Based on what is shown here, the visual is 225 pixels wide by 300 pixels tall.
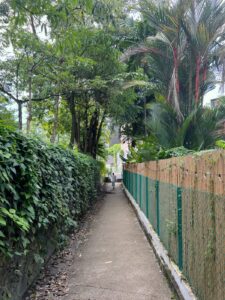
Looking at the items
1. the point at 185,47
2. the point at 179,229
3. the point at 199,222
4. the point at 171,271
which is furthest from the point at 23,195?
the point at 185,47

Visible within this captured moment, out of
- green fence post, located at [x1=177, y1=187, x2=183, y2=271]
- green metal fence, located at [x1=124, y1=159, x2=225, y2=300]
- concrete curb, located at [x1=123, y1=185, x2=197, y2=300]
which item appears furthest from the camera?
green fence post, located at [x1=177, y1=187, x2=183, y2=271]

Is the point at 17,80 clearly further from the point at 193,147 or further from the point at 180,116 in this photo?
the point at 193,147

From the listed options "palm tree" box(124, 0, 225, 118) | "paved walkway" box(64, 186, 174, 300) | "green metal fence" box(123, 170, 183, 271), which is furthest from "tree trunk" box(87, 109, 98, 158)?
"green metal fence" box(123, 170, 183, 271)

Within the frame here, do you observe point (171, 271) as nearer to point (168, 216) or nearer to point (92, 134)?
point (168, 216)

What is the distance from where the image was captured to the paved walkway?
13.6ft

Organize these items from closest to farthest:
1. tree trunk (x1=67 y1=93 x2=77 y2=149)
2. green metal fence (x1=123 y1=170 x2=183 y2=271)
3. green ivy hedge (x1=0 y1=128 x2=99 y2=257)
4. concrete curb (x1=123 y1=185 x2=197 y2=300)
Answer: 1. green ivy hedge (x1=0 y1=128 x2=99 y2=257)
2. concrete curb (x1=123 y1=185 x2=197 y2=300)
3. green metal fence (x1=123 y1=170 x2=183 y2=271)
4. tree trunk (x1=67 y1=93 x2=77 y2=149)

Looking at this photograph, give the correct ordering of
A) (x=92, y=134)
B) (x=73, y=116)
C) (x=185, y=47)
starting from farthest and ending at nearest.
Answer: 1. (x=92, y=134)
2. (x=73, y=116)
3. (x=185, y=47)

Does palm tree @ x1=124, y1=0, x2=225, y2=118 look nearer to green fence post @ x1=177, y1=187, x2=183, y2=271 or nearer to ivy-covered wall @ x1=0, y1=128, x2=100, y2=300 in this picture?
green fence post @ x1=177, y1=187, x2=183, y2=271

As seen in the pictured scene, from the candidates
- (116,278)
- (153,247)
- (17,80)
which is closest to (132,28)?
(17,80)

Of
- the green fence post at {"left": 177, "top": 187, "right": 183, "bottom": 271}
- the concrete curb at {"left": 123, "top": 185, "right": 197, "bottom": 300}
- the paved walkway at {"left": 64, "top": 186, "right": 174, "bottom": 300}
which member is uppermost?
the green fence post at {"left": 177, "top": 187, "right": 183, "bottom": 271}

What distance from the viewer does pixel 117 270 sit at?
16.5 ft

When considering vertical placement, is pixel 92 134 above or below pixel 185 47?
below

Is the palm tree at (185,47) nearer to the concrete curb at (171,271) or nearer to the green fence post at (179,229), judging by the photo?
the concrete curb at (171,271)

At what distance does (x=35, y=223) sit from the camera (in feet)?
12.5
